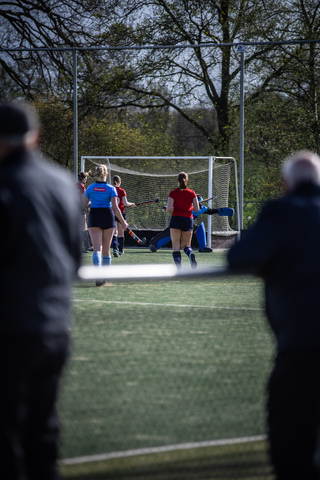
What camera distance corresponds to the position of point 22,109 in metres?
2.99

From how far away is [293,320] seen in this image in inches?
127

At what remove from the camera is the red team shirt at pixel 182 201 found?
14.2 m

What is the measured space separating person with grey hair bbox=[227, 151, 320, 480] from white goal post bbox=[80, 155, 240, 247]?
65.2ft

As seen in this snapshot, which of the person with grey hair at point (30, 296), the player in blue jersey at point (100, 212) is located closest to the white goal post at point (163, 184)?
the player in blue jersey at point (100, 212)

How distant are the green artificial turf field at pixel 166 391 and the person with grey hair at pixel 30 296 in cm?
83

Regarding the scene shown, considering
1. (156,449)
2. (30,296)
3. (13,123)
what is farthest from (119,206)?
(30,296)

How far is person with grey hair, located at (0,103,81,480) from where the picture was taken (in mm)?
2803

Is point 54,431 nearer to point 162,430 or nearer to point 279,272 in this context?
point 279,272

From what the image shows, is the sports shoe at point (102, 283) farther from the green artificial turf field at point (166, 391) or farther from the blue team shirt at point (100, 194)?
the green artificial turf field at point (166, 391)

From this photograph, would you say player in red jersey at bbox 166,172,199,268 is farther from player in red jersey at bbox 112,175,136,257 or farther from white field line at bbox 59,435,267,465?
white field line at bbox 59,435,267,465

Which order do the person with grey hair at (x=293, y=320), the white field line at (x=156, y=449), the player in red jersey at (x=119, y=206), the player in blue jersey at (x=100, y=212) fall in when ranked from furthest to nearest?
the player in red jersey at (x=119, y=206) < the player in blue jersey at (x=100, y=212) < the white field line at (x=156, y=449) < the person with grey hair at (x=293, y=320)

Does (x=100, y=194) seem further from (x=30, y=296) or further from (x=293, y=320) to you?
(x=30, y=296)

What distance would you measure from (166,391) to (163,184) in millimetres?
22598

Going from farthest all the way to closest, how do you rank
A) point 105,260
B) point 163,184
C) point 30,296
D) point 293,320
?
point 163,184
point 105,260
point 293,320
point 30,296
